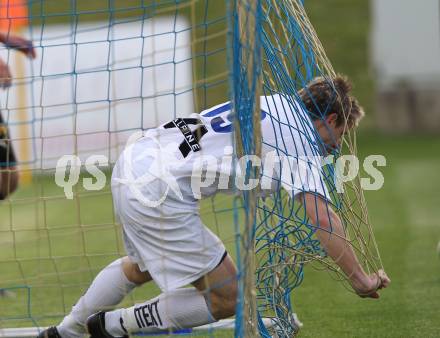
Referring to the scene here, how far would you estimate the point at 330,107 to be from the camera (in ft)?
14.1

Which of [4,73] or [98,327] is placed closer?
[98,327]

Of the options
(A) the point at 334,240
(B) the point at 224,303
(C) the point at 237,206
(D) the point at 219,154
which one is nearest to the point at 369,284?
(A) the point at 334,240

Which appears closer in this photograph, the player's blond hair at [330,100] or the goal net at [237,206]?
the goal net at [237,206]

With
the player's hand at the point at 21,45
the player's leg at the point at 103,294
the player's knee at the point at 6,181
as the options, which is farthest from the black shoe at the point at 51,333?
the player's knee at the point at 6,181

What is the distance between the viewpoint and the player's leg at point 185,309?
3977mm

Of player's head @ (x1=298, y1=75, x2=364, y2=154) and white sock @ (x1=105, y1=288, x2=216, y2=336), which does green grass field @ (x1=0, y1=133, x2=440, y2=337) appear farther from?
player's head @ (x1=298, y1=75, x2=364, y2=154)

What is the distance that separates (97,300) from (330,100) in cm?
147

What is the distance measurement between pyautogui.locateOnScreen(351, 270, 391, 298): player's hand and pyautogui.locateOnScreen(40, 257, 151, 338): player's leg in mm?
1058

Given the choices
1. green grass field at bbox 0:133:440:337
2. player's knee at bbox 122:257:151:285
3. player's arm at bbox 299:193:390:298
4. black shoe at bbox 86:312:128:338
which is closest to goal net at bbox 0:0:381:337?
green grass field at bbox 0:133:440:337

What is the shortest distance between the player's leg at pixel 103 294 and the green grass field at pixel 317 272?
24cm

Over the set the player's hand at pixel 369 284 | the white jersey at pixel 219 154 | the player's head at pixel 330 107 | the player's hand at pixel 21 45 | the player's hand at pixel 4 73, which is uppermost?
the player's hand at pixel 21 45

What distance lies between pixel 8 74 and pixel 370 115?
484 inches

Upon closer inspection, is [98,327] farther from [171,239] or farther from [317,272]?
[317,272]

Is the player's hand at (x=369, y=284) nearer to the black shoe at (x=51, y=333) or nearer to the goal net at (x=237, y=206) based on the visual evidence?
the goal net at (x=237, y=206)
